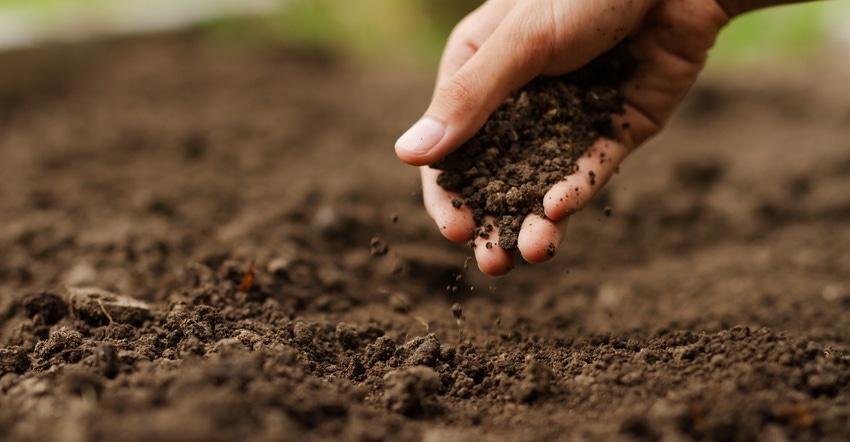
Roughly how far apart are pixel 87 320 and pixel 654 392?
1.52 metres

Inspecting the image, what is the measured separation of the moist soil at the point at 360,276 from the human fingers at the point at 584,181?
13.2 inches

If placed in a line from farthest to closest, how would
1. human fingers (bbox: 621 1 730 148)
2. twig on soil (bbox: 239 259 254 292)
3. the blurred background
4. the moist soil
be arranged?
1. the blurred background
2. human fingers (bbox: 621 1 730 148)
3. twig on soil (bbox: 239 259 254 292)
4. the moist soil

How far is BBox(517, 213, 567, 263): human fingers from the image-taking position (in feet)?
5.39

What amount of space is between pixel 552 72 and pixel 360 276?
39.8 inches

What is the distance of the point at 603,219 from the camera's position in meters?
2.98

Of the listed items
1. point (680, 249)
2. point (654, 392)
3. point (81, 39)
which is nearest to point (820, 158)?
point (680, 249)

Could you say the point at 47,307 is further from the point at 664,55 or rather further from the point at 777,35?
the point at 777,35

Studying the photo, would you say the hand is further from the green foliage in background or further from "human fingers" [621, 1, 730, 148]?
the green foliage in background

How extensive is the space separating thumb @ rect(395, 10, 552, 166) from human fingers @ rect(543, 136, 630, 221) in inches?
11.1

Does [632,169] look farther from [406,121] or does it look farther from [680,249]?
[406,121]

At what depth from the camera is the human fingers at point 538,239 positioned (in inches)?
64.7

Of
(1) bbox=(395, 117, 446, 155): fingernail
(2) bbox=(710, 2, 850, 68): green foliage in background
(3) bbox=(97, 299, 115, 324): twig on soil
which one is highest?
(1) bbox=(395, 117, 446, 155): fingernail

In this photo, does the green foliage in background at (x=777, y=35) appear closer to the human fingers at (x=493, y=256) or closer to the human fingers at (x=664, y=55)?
the human fingers at (x=664, y=55)

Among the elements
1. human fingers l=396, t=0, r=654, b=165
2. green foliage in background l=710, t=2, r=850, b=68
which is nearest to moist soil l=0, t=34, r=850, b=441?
green foliage in background l=710, t=2, r=850, b=68
